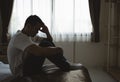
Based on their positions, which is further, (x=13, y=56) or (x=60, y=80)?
(x=13, y=56)

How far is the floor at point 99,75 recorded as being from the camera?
171 inches

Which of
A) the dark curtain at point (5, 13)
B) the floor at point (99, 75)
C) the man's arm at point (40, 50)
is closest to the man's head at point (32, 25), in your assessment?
the man's arm at point (40, 50)

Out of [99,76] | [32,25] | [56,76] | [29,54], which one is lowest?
[99,76]

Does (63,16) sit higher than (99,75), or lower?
higher

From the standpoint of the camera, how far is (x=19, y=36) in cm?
215

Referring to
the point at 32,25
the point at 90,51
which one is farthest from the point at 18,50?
the point at 90,51

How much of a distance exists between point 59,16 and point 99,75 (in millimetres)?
1462

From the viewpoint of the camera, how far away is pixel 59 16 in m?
5.24

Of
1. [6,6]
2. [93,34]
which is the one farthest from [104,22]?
[6,6]

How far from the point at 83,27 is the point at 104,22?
1.55 ft

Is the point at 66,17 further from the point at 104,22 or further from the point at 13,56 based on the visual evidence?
the point at 13,56

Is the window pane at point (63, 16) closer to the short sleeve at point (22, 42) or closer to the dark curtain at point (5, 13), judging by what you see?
the dark curtain at point (5, 13)

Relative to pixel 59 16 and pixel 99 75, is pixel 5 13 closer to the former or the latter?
pixel 59 16

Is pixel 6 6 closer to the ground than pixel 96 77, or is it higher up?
higher up
